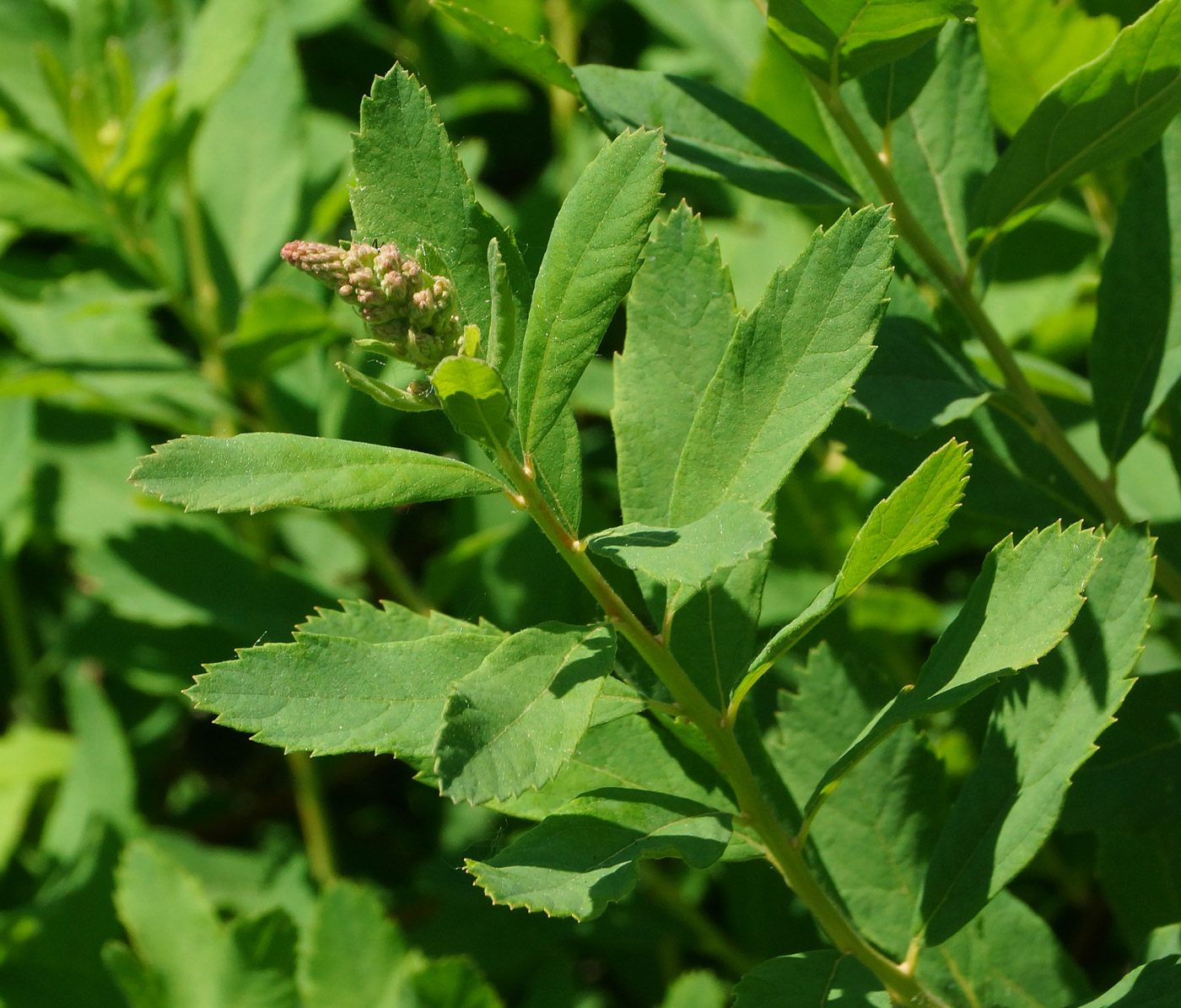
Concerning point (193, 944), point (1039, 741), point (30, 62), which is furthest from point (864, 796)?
point (30, 62)

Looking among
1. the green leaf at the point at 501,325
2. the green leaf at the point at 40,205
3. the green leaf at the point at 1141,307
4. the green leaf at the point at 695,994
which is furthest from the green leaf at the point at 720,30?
the green leaf at the point at 695,994

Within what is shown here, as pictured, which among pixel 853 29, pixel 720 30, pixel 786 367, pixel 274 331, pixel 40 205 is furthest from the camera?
pixel 720 30

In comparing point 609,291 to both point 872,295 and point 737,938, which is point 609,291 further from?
point 737,938

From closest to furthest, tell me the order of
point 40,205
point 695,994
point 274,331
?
1. point 695,994
2. point 274,331
3. point 40,205

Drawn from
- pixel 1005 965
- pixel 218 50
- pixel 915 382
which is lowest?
pixel 1005 965

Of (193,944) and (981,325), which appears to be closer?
(981,325)

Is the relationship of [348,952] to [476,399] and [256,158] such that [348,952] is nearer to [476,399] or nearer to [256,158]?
[476,399]

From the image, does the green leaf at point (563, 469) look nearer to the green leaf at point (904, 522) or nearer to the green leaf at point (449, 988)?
the green leaf at point (904, 522)

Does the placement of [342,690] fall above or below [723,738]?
above
